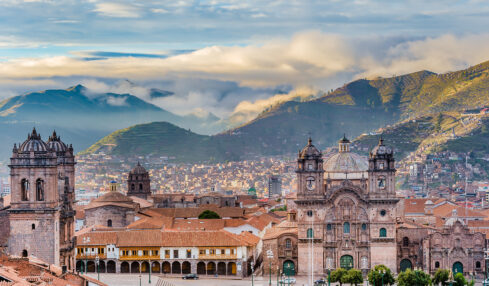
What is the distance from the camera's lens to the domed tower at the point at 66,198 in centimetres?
7019

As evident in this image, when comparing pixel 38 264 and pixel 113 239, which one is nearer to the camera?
pixel 38 264

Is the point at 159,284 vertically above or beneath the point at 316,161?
beneath

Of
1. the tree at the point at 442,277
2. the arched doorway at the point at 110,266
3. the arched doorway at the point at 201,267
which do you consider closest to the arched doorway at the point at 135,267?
the arched doorway at the point at 110,266

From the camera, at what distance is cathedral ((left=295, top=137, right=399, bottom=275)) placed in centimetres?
8950

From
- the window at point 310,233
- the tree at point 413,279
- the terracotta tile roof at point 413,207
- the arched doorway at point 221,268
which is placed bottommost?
the arched doorway at point 221,268

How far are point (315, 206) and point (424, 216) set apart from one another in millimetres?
29287

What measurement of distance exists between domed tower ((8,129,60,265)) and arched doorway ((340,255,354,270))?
32.3 meters

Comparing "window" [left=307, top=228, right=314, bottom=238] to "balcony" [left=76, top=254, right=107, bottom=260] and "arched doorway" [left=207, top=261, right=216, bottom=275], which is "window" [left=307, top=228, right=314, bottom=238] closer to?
"arched doorway" [left=207, top=261, right=216, bottom=275]

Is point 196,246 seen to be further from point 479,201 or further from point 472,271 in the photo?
point 479,201

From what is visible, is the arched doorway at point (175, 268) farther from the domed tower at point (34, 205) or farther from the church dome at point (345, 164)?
the domed tower at point (34, 205)

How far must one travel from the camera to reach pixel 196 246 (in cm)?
9138

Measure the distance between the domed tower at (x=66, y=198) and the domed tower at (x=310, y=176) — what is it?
21595mm

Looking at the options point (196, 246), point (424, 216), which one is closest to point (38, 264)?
point (196, 246)

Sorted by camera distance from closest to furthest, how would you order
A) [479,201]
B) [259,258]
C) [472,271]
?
[472,271]
[259,258]
[479,201]
